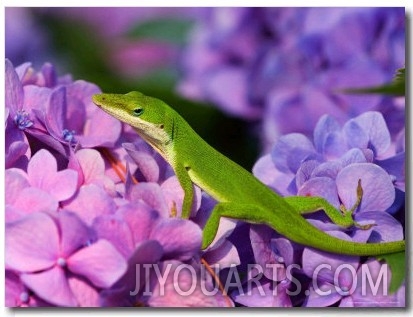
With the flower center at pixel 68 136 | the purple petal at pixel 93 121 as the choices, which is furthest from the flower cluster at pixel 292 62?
the flower center at pixel 68 136

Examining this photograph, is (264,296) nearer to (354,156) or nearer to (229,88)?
(354,156)

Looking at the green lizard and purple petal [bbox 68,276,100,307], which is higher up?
the green lizard

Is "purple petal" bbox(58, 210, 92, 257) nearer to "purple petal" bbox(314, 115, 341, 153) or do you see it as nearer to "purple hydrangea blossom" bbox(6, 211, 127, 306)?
"purple hydrangea blossom" bbox(6, 211, 127, 306)

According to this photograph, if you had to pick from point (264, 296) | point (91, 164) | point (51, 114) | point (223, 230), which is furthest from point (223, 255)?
point (51, 114)

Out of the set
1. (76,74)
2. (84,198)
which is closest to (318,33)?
(76,74)

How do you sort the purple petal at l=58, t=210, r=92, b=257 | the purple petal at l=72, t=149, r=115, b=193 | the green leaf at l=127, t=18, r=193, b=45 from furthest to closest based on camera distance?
the green leaf at l=127, t=18, r=193, b=45 → the purple petal at l=72, t=149, r=115, b=193 → the purple petal at l=58, t=210, r=92, b=257

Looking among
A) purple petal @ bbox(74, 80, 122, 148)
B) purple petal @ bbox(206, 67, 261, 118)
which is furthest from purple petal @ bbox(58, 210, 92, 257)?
purple petal @ bbox(206, 67, 261, 118)
